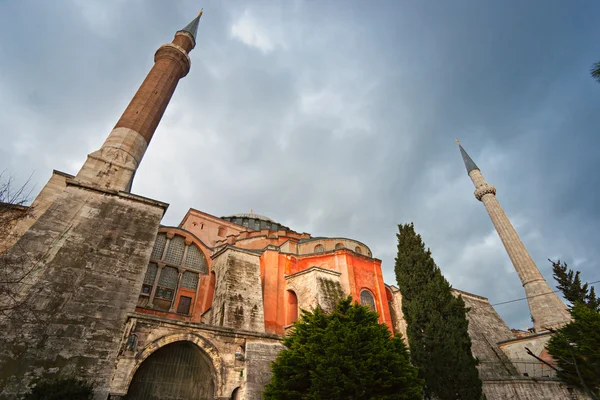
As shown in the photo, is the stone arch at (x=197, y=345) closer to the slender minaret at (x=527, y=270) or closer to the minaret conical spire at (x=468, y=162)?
the slender minaret at (x=527, y=270)

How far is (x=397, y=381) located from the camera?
776 cm

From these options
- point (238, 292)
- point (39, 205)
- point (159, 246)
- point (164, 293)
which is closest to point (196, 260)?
point (159, 246)

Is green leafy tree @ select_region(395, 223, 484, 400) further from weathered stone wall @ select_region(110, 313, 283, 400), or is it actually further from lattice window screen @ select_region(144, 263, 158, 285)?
lattice window screen @ select_region(144, 263, 158, 285)

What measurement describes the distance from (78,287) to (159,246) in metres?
7.13

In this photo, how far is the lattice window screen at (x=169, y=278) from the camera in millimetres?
15724

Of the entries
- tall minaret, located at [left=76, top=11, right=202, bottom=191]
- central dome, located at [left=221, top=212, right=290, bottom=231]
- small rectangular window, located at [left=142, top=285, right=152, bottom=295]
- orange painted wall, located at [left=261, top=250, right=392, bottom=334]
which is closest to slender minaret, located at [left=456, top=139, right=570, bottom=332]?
orange painted wall, located at [left=261, top=250, right=392, bottom=334]

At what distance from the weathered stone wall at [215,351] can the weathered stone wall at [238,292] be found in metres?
1.72

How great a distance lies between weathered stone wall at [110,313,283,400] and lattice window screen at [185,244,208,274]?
23.6ft

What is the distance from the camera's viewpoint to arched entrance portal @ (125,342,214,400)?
9.23 meters

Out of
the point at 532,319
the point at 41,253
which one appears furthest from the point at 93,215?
the point at 532,319

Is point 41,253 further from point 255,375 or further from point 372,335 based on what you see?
point 372,335

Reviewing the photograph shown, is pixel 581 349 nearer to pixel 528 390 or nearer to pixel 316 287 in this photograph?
pixel 528 390

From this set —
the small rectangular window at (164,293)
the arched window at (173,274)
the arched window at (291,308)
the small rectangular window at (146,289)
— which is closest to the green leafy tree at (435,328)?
the arched window at (291,308)

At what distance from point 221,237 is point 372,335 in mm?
20721
